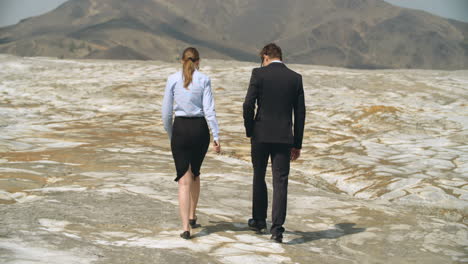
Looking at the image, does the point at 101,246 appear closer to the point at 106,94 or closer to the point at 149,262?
the point at 149,262

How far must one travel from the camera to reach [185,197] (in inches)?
197

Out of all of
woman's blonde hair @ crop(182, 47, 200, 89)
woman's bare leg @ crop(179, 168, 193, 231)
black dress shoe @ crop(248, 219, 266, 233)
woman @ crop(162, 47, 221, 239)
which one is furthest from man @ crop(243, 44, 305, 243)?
woman's bare leg @ crop(179, 168, 193, 231)

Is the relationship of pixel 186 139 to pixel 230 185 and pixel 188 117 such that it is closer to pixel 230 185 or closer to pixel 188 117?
pixel 188 117

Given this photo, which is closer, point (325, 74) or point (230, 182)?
point (230, 182)

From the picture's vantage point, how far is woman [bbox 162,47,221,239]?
5.01 meters

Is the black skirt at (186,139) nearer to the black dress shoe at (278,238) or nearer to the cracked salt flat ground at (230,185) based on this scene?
the cracked salt flat ground at (230,185)

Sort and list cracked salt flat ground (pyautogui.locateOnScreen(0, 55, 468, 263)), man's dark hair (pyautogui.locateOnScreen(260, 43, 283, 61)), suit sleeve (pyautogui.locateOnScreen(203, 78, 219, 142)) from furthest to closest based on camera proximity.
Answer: man's dark hair (pyautogui.locateOnScreen(260, 43, 283, 61)) → suit sleeve (pyautogui.locateOnScreen(203, 78, 219, 142)) → cracked salt flat ground (pyautogui.locateOnScreen(0, 55, 468, 263))

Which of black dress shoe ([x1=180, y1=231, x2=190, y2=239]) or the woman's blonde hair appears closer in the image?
black dress shoe ([x1=180, y1=231, x2=190, y2=239])

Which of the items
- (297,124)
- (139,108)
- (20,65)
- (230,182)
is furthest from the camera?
(20,65)

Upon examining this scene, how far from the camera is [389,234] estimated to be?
19.1 ft

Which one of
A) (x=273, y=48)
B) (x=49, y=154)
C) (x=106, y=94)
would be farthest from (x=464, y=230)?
(x=106, y=94)

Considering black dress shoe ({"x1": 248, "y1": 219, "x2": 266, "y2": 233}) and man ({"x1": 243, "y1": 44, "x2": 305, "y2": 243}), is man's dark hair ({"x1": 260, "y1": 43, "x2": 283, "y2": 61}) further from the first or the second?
black dress shoe ({"x1": 248, "y1": 219, "x2": 266, "y2": 233})

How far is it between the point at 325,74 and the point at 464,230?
58.3ft

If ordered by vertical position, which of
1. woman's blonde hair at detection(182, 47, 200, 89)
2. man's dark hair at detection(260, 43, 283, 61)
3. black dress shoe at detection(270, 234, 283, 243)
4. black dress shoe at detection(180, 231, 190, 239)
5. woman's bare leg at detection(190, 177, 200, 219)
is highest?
man's dark hair at detection(260, 43, 283, 61)
